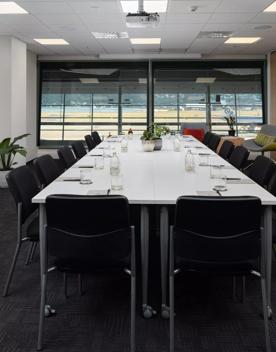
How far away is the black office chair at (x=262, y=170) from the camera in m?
3.38

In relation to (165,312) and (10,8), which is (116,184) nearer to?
(165,312)

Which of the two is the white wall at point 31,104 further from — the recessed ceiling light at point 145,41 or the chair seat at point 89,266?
the chair seat at point 89,266

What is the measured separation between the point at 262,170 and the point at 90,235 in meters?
1.94

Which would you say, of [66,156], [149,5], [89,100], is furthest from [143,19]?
[89,100]

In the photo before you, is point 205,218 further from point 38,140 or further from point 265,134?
point 38,140

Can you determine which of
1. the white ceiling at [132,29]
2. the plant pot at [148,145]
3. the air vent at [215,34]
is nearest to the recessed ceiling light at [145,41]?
the white ceiling at [132,29]

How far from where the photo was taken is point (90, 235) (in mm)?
2178

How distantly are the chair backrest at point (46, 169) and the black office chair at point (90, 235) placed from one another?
4.43ft

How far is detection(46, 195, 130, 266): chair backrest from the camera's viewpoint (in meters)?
2.11

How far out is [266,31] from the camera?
7.51 m

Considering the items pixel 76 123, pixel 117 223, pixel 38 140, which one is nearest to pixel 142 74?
pixel 76 123

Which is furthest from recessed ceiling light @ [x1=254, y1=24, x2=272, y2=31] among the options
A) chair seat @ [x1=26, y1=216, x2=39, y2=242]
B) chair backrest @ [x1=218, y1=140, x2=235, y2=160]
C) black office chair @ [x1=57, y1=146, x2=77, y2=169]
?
chair seat @ [x1=26, y1=216, x2=39, y2=242]

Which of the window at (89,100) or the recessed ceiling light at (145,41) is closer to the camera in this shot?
the recessed ceiling light at (145,41)

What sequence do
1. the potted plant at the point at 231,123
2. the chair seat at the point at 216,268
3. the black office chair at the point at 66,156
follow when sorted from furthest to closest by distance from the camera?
the potted plant at the point at 231,123 → the black office chair at the point at 66,156 → the chair seat at the point at 216,268
